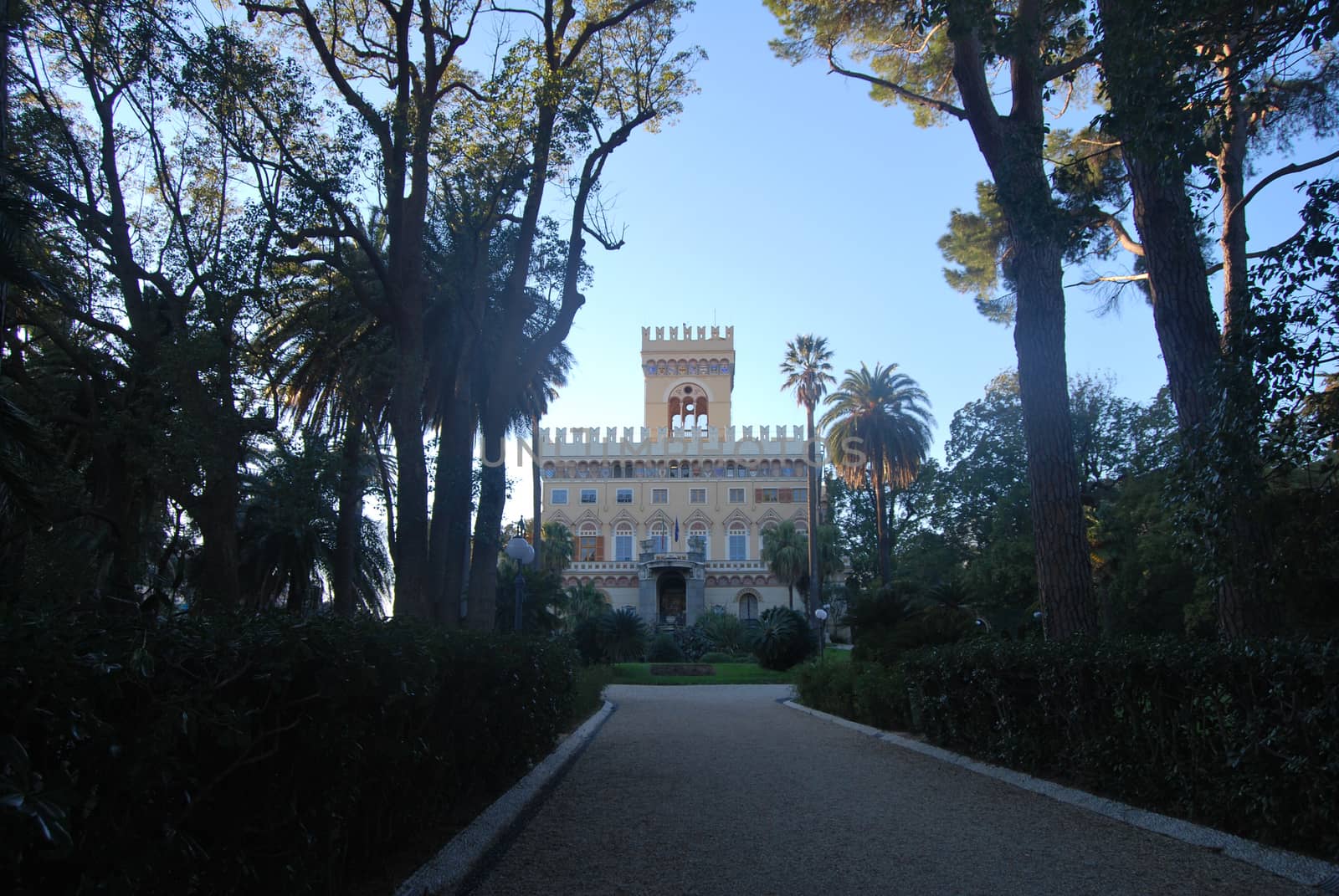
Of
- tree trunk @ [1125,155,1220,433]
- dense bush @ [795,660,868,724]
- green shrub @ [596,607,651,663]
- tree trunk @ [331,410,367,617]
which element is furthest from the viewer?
green shrub @ [596,607,651,663]

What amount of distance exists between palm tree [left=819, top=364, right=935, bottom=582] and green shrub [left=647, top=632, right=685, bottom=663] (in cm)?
1051

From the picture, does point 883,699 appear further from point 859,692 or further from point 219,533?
point 219,533

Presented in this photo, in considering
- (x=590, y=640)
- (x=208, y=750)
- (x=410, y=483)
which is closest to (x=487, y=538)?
(x=410, y=483)

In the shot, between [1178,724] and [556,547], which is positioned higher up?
[556,547]

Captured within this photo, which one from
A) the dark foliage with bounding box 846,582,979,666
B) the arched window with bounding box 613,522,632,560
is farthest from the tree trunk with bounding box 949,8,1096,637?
the arched window with bounding box 613,522,632,560

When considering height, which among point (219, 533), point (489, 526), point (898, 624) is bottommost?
point (898, 624)

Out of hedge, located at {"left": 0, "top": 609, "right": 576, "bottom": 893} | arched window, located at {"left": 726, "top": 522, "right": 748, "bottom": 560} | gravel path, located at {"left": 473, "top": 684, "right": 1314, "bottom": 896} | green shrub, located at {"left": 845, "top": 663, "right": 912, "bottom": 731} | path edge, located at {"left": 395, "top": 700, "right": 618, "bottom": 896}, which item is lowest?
gravel path, located at {"left": 473, "top": 684, "right": 1314, "bottom": 896}

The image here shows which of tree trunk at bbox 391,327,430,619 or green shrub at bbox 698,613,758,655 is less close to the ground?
tree trunk at bbox 391,327,430,619

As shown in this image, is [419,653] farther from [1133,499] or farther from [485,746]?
[1133,499]

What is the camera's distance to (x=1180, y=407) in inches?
351

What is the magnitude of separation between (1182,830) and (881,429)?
1484 inches

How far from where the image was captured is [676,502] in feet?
195

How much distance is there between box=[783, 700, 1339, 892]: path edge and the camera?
4.75m

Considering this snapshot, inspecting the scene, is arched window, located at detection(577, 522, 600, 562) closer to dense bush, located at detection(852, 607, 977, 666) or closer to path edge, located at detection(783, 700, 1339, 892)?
dense bush, located at detection(852, 607, 977, 666)
